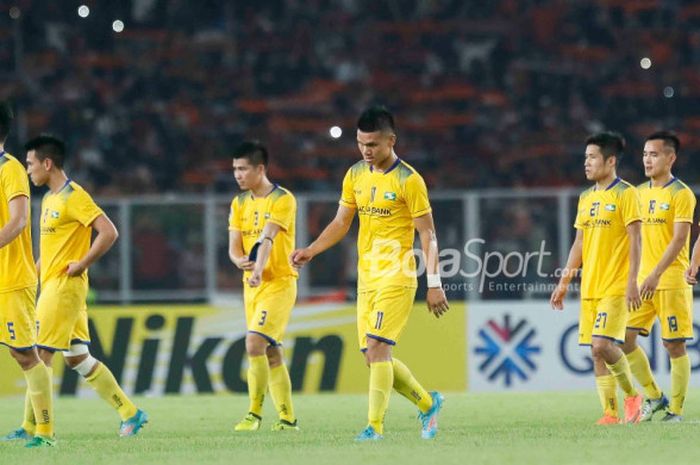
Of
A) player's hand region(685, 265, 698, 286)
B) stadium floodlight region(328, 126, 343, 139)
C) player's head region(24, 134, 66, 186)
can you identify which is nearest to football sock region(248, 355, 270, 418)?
player's head region(24, 134, 66, 186)

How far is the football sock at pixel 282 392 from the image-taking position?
484 inches

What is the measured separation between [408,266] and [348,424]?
2.90 meters

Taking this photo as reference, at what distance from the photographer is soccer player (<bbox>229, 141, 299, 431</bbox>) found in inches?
484

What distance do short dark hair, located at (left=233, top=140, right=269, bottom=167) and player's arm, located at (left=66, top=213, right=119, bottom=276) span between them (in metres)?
1.81

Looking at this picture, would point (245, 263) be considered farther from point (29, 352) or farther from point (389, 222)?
point (29, 352)

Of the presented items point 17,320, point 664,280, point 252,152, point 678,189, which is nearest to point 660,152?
point 678,189

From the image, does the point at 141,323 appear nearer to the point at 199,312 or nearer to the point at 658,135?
the point at 199,312

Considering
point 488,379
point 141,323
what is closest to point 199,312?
point 141,323

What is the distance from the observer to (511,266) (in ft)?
60.1

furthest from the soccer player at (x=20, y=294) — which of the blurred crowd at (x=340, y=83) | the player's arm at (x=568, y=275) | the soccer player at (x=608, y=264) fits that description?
the blurred crowd at (x=340, y=83)

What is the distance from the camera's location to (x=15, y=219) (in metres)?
9.89

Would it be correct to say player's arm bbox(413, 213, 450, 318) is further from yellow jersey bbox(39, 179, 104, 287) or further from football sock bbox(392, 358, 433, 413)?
yellow jersey bbox(39, 179, 104, 287)

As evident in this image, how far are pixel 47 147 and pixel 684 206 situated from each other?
494cm

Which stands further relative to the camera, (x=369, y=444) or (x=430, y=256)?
(x=430, y=256)
